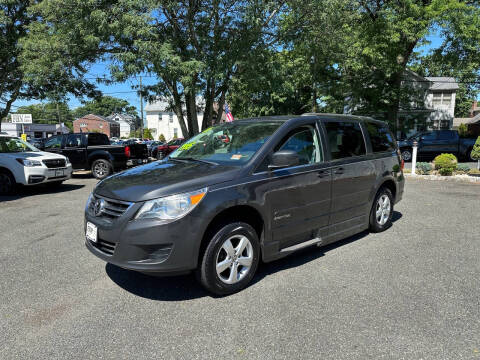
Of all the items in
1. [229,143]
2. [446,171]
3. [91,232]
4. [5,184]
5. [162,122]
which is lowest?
[5,184]

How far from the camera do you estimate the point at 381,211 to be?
5414 mm

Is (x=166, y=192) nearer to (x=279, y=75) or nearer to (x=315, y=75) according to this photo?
(x=279, y=75)

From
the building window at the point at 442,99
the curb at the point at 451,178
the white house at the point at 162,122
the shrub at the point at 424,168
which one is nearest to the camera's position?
the curb at the point at 451,178

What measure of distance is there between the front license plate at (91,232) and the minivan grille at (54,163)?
6.87 metres

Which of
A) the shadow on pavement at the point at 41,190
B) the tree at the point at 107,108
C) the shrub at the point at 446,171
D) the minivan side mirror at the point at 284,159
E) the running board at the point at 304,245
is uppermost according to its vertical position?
the tree at the point at 107,108

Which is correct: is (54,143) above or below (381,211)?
above

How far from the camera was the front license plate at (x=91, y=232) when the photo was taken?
132 inches

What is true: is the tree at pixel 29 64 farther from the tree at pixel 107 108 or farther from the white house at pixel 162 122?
the tree at pixel 107 108

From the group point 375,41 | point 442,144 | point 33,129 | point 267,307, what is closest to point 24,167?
point 267,307

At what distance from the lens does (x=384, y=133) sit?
562 cm

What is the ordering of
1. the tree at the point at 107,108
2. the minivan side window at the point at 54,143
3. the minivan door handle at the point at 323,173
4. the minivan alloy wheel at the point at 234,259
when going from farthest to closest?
1. the tree at the point at 107,108
2. the minivan side window at the point at 54,143
3. the minivan door handle at the point at 323,173
4. the minivan alloy wheel at the point at 234,259

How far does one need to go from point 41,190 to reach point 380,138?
9280 mm

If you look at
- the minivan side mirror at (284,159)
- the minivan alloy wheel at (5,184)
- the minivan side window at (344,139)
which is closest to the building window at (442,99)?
the minivan side window at (344,139)

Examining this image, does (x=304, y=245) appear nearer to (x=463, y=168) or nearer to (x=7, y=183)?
(x=7, y=183)
